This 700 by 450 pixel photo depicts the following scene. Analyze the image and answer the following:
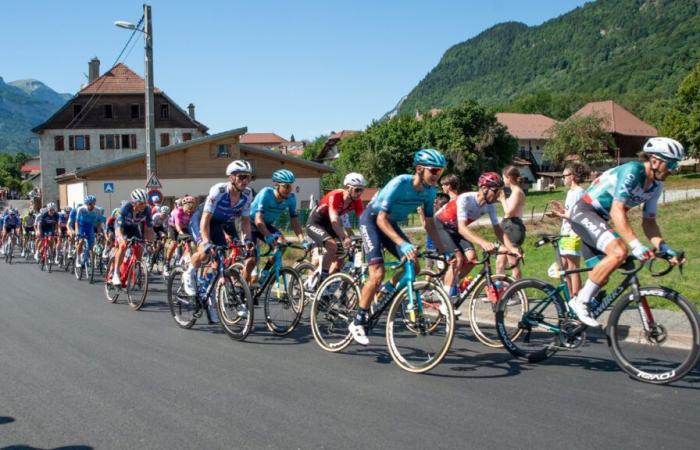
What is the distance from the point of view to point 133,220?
12789mm

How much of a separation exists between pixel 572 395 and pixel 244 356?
139 inches

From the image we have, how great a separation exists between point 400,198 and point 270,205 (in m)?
3.35

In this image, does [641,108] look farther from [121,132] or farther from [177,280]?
[177,280]

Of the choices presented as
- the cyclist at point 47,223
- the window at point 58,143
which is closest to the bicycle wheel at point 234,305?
the cyclist at point 47,223

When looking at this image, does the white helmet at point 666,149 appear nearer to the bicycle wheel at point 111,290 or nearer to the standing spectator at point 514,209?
the standing spectator at point 514,209

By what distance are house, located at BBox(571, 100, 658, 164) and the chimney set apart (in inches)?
2918

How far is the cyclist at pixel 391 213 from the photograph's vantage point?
7.11 m

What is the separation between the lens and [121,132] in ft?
249

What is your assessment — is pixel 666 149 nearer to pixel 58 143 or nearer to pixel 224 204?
pixel 224 204

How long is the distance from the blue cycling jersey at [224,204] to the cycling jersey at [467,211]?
2.54m

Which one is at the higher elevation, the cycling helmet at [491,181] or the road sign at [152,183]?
the road sign at [152,183]

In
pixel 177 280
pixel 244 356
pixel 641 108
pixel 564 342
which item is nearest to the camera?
pixel 564 342

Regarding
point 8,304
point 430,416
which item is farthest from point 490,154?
point 430,416

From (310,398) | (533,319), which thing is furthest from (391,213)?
(310,398)
